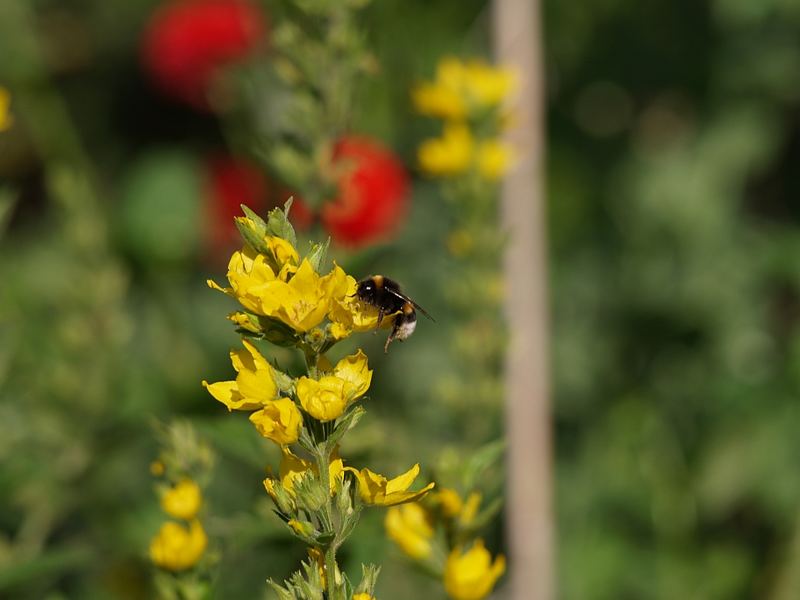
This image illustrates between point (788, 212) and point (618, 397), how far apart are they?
724 mm

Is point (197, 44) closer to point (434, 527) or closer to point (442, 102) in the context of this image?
point (442, 102)

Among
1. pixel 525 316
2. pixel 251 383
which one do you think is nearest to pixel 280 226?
pixel 251 383

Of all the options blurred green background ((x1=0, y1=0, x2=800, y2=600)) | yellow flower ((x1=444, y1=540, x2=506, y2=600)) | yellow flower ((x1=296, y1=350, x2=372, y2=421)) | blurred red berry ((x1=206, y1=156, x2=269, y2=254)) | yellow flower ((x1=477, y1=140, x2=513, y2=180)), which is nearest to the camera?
yellow flower ((x1=296, y1=350, x2=372, y2=421))

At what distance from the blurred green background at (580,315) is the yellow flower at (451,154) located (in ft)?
0.65

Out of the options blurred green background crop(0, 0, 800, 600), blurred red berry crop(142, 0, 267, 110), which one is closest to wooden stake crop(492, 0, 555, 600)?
blurred green background crop(0, 0, 800, 600)

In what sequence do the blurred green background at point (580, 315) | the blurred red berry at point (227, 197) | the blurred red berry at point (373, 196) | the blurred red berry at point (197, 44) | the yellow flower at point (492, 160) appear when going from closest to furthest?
the yellow flower at point (492, 160), the blurred green background at point (580, 315), the blurred red berry at point (373, 196), the blurred red berry at point (227, 197), the blurred red berry at point (197, 44)

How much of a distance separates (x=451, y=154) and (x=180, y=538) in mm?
820

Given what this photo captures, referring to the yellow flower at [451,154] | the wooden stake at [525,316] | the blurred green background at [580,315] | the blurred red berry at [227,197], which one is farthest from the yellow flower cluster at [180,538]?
the blurred red berry at [227,197]

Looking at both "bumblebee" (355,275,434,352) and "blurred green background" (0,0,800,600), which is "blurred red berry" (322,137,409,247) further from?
"bumblebee" (355,275,434,352)

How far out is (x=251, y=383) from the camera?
0.94m

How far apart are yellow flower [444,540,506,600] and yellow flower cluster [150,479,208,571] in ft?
0.82

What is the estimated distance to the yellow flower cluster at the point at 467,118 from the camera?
182 centimetres

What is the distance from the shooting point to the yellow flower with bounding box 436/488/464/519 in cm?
120

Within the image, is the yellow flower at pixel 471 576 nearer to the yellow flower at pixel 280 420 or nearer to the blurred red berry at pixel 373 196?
the yellow flower at pixel 280 420
